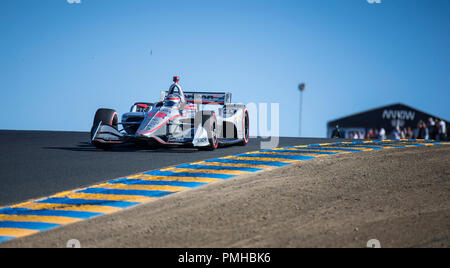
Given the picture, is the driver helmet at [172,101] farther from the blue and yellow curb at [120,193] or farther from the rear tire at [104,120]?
the blue and yellow curb at [120,193]

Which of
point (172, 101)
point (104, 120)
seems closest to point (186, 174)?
point (172, 101)

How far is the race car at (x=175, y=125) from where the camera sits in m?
12.0

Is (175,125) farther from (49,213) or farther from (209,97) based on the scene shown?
(49,213)

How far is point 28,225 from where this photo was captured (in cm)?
553

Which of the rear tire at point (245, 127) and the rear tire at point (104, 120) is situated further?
the rear tire at point (245, 127)

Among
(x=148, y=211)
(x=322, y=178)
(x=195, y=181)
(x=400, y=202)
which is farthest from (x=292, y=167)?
(x=148, y=211)

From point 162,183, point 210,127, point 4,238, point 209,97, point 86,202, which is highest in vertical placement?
point 209,97

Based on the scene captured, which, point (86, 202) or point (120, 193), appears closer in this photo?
point (86, 202)

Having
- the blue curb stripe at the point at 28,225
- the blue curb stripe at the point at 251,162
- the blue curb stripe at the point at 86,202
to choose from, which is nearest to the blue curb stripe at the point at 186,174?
the blue curb stripe at the point at 251,162

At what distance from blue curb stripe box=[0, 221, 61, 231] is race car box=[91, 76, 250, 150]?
6.18m

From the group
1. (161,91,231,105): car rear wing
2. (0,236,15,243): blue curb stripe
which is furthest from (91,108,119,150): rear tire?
(0,236,15,243): blue curb stripe

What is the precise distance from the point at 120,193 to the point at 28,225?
5.98 feet

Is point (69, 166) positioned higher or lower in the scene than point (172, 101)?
lower
